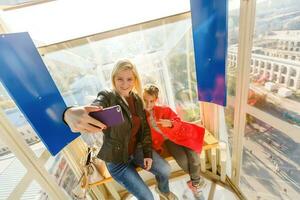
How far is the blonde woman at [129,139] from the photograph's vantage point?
→ 3.39ft

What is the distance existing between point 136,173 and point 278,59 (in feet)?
3.36

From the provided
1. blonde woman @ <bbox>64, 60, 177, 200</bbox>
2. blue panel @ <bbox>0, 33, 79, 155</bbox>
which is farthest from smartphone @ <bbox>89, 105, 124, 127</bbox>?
blue panel @ <bbox>0, 33, 79, 155</bbox>

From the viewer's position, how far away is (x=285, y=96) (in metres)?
1.00

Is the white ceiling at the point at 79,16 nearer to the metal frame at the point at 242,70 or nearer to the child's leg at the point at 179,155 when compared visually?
the metal frame at the point at 242,70

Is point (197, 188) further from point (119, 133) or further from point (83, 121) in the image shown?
point (83, 121)

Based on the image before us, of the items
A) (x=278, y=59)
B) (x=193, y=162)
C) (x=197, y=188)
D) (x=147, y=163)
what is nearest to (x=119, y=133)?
(x=147, y=163)

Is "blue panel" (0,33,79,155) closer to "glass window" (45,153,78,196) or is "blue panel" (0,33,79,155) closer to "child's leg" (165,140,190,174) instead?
"glass window" (45,153,78,196)

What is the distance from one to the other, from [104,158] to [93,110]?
448 millimetres

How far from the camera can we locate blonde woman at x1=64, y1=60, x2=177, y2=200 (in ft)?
3.39

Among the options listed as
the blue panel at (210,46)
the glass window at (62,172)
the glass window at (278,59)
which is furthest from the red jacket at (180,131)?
the glass window at (62,172)

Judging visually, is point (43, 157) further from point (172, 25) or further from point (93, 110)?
point (172, 25)

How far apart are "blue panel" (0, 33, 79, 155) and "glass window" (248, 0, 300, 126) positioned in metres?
1.13

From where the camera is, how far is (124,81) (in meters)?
1.04

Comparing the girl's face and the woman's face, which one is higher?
the woman's face
